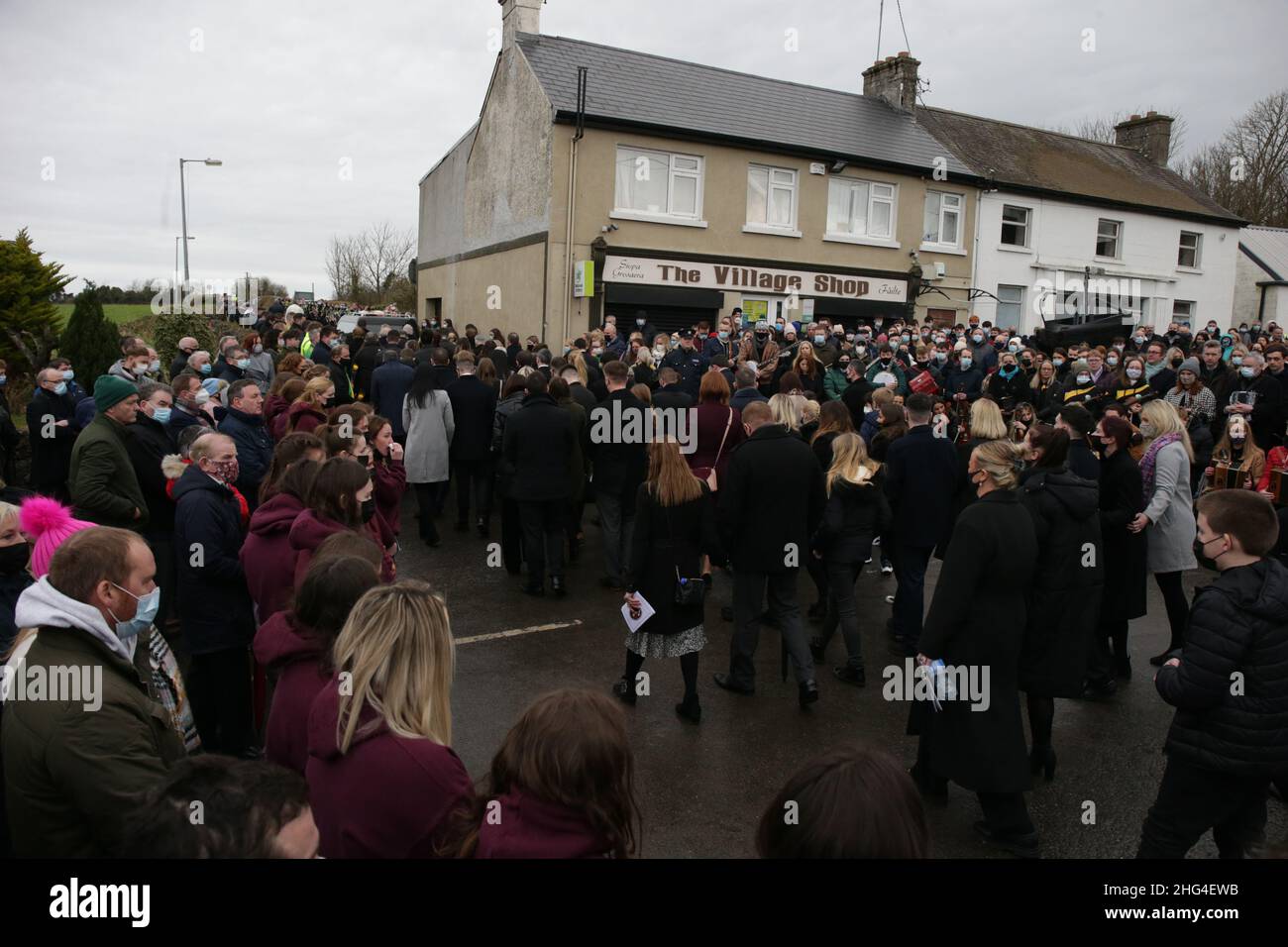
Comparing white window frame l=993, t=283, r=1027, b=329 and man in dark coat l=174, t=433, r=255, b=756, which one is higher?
white window frame l=993, t=283, r=1027, b=329

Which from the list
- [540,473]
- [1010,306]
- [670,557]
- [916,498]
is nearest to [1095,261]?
[1010,306]

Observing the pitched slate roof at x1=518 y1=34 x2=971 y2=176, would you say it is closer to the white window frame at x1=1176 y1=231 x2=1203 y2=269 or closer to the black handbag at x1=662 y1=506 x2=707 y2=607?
the white window frame at x1=1176 y1=231 x2=1203 y2=269

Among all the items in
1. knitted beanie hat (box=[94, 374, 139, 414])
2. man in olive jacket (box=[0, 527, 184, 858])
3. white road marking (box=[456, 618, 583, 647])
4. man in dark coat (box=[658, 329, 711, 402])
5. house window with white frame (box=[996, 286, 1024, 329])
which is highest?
house window with white frame (box=[996, 286, 1024, 329])

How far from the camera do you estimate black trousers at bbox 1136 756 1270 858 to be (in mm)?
3469

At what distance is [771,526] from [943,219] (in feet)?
69.5

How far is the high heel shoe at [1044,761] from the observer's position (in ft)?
16.3

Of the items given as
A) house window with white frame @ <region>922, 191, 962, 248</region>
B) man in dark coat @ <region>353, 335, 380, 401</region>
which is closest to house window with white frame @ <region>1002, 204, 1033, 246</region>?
house window with white frame @ <region>922, 191, 962, 248</region>

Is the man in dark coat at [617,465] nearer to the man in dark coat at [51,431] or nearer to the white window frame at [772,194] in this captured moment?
the man in dark coat at [51,431]

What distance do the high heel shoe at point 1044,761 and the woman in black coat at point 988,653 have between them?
30.9 inches

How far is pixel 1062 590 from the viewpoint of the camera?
4883mm

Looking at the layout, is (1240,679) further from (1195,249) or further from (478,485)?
(1195,249)

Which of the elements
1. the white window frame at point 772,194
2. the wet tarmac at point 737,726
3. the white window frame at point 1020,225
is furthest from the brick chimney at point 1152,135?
the wet tarmac at point 737,726

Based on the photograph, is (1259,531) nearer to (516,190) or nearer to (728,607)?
(728,607)

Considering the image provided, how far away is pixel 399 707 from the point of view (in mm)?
2445
